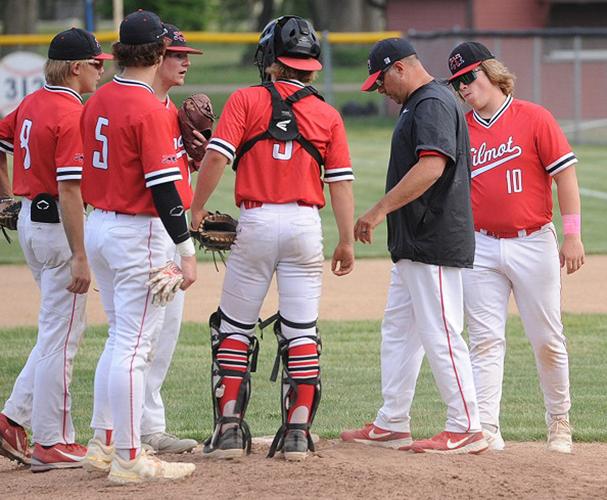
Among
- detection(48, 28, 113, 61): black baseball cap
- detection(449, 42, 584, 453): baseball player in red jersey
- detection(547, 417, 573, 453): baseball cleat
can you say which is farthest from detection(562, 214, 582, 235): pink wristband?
detection(48, 28, 113, 61): black baseball cap

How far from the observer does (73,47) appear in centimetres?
592

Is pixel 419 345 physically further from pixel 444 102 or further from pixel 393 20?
pixel 393 20

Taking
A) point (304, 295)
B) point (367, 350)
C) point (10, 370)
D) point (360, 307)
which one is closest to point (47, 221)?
point (304, 295)

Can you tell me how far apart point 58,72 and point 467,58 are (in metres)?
2.02

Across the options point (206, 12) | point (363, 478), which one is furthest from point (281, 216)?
point (206, 12)

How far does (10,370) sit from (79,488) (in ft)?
11.1

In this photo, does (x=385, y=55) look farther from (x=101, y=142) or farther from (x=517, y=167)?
(x=101, y=142)

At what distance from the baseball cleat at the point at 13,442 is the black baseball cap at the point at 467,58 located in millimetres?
2822

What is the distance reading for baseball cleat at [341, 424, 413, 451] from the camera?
6.19 meters

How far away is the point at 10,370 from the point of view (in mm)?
8594

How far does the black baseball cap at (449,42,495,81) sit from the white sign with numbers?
59.5 ft

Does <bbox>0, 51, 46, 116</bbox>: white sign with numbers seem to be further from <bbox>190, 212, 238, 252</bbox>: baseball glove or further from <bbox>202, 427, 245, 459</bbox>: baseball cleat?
<bbox>202, 427, 245, 459</bbox>: baseball cleat

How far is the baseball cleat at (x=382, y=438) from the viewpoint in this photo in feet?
20.3

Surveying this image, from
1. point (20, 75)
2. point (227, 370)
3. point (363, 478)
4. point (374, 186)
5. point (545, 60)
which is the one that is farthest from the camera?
point (545, 60)
